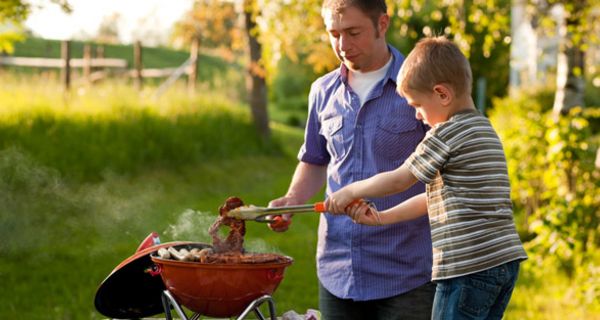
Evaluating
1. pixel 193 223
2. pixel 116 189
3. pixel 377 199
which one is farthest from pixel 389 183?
pixel 116 189

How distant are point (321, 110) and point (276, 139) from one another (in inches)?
615

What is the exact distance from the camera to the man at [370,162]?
11.5 feet

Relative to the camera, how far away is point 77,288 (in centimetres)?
771

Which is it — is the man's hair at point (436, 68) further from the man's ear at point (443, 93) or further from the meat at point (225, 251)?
the meat at point (225, 251)

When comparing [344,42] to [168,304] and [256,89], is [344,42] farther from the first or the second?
[256,89]

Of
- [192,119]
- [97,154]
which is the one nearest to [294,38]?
[97,154]

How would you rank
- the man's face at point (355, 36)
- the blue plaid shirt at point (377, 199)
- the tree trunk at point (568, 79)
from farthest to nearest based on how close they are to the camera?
the tree trunk at point (568, 79) → the blue plaid shirt at point (377, 199) → the man's face at point (355, 36)

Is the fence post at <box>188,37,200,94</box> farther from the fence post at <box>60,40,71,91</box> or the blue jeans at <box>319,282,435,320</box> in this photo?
the blue jeans at <box>319,282,435,320</box>

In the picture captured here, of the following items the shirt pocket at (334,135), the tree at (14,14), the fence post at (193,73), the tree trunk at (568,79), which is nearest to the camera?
the shirt pocket at (334,135)

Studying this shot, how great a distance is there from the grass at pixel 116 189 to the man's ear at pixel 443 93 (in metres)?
1.06

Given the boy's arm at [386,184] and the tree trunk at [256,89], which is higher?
the boy's arm at [386,184]

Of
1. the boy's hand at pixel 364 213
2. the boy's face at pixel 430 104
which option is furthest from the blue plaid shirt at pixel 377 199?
the boy's face at pixel 430 104

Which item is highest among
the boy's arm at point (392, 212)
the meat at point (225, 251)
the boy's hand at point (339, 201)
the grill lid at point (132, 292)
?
the boy's hand at point (339, 201)

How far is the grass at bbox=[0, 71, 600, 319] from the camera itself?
7488 mm
